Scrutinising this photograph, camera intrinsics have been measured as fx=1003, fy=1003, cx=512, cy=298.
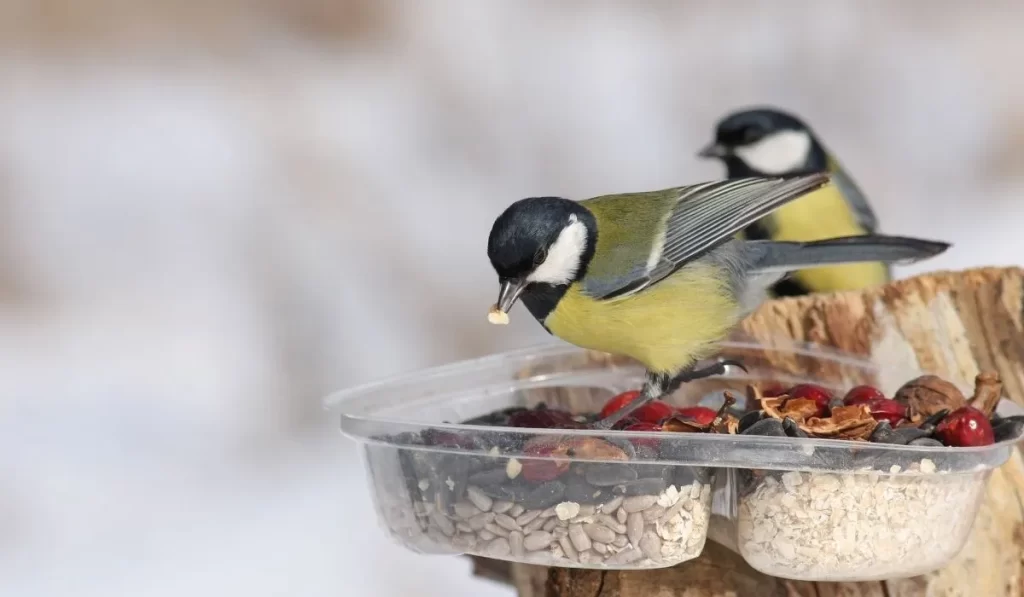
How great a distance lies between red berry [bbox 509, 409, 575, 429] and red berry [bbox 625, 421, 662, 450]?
6 centimetres

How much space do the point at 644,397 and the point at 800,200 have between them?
26.3 inches

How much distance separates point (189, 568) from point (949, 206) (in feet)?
5.22

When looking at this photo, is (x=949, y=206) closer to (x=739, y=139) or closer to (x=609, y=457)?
(x=739, y=139)

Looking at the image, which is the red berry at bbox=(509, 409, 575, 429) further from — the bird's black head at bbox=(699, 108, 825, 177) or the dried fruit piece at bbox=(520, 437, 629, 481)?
the bird's black head at bbox=(699, 108, 825, 177)

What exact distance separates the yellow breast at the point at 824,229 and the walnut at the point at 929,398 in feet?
1.77

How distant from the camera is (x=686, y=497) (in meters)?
0.77

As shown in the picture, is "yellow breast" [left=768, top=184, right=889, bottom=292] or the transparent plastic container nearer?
the transparent plastic container

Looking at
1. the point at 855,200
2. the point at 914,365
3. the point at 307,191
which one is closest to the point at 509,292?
the point at 914,365

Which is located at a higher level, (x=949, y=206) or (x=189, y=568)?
(x=949, y=206)

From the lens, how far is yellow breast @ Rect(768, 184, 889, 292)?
1.45 metres

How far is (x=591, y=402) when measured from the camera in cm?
114

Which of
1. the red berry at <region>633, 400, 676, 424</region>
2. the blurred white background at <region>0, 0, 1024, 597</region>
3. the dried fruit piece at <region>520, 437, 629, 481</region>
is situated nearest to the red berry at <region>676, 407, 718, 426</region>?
the red berry at <region>633, 400, 676, 424</region>

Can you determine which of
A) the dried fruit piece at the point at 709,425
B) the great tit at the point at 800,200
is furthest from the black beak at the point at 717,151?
the dried fruit piece at the point at 709,425

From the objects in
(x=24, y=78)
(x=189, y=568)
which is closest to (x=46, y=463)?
(x=189, y=568)
